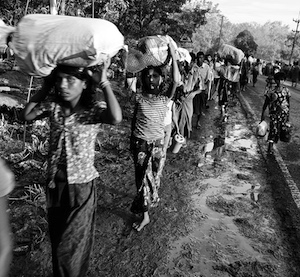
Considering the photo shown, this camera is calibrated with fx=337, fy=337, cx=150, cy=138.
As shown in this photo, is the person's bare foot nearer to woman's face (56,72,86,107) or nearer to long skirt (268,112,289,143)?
woman's face (56,72,86,107)

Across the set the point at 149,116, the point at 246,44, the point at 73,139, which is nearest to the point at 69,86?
the point at 73,139

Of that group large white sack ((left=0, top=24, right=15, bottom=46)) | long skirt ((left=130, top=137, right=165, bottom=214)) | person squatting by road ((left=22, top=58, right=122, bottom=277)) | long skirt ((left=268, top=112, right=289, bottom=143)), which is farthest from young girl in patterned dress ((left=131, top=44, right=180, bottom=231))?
long skirt ((left=268, top=112, right=289, bottom=143))

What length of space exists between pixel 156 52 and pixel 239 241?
2090 mm

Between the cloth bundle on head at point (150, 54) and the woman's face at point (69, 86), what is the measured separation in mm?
1298

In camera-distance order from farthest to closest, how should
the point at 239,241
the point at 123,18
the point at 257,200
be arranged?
the point at 123,18 < the point at 257,200 < the point at 239,241

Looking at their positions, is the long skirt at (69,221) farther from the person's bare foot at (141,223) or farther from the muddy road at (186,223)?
the person's bare foot at (141,223)

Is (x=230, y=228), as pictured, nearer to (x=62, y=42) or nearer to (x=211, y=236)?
(x=211, y=236)

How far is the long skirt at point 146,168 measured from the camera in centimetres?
336

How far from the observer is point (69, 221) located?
2129 mm

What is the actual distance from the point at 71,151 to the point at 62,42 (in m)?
0.65

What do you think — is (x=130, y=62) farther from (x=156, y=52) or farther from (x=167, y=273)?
(x=167, y=273)

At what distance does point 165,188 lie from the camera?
15.0 ft

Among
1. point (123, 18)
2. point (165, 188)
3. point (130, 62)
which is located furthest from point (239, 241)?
point (123, 18)

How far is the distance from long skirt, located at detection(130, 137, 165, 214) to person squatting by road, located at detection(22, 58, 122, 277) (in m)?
1.18
